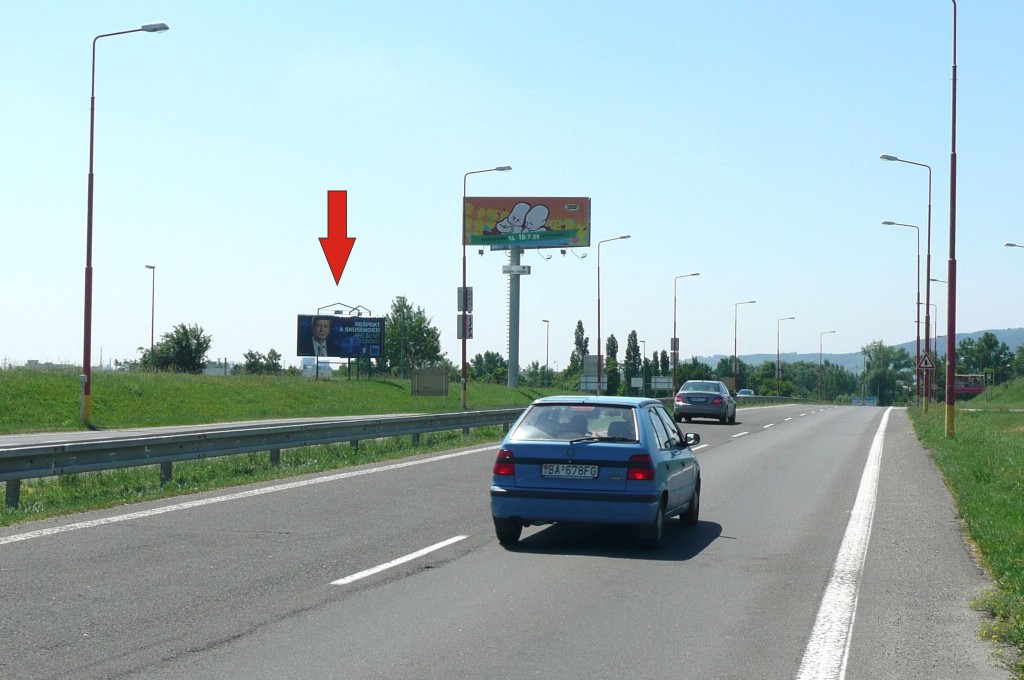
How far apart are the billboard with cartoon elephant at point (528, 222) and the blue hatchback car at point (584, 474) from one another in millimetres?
58942

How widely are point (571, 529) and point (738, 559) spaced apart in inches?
96.2

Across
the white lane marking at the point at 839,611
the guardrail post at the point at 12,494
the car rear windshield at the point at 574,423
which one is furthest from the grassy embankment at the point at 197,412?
the white lane marking at the point at 839,611

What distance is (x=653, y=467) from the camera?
10.2 meters

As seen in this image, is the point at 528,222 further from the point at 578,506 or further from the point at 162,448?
the point at 578,506

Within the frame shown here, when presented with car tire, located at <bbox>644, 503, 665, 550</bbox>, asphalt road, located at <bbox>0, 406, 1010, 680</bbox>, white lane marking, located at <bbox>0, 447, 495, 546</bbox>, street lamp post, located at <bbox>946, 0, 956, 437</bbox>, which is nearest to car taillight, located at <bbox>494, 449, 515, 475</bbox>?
asphalt road, located at <bbox>0, 406, 1010, 680</bbox>

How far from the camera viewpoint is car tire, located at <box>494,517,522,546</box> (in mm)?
10438

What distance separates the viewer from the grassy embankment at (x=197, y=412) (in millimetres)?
15102

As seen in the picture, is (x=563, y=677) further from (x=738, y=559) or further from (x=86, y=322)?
(x=86, y=322)

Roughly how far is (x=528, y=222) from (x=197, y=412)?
1250 inches

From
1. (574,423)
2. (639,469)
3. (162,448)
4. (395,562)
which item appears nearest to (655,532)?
(639,469)

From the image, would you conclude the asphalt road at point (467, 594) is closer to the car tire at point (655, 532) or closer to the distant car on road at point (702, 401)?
the car tire at point (655, 532)

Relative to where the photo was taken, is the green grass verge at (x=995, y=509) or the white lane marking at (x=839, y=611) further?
the green grass verge at (x=995, y=509)

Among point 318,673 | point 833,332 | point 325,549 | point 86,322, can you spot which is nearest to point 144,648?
point 318,673

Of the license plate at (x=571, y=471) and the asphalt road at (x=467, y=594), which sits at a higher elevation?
the license plate at (x=571, y=471)
